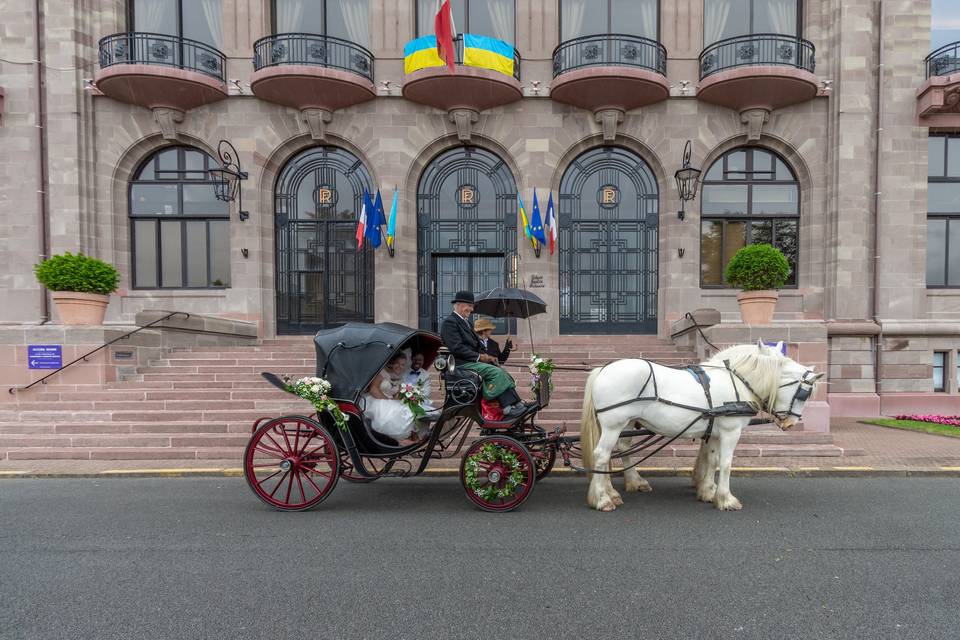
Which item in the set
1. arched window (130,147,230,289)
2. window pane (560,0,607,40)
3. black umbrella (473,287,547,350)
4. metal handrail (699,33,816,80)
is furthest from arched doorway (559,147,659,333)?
arched window (130,147,230,289)

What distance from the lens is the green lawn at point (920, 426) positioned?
9.02 meters

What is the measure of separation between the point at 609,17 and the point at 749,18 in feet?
12.1

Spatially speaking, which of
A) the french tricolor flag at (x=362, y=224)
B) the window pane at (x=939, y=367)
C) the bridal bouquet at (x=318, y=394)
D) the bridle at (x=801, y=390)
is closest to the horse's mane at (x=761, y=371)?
the bridle at (x=801, y=390)

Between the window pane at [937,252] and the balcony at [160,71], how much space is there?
60.2 feet

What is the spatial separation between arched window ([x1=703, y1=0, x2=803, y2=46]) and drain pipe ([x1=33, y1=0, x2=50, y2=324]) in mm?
16971

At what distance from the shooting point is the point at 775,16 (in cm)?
1320

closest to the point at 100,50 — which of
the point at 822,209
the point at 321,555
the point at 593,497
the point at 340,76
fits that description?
the point at 340,76

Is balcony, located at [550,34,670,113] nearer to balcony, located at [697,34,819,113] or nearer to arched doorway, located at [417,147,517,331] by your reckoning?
balcony, located at [697,34,819,113]

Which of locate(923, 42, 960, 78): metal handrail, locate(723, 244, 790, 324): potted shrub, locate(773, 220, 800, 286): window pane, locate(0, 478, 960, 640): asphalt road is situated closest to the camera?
locate(0, 478, 960, 640): asphalt road

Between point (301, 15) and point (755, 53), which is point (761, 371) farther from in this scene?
point (301, 15)

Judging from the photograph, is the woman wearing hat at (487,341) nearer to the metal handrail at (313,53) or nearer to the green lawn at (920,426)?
the green lawn at (920,426)

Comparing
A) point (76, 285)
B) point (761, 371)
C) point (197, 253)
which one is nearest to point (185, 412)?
point (76, 285)

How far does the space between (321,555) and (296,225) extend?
11.1 meters

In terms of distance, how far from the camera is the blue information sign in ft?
27.9
